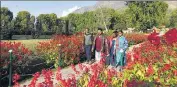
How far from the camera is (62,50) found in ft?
61.0

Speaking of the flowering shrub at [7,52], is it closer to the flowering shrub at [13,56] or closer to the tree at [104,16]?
the flowering shrub at [13,56]

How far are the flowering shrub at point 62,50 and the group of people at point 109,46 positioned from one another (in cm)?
121

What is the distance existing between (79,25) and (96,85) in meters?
111

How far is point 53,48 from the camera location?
19.1m

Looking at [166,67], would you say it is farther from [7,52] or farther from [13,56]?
[7,52]

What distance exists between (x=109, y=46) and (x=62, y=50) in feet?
9.19

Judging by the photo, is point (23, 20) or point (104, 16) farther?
point (23, 20)

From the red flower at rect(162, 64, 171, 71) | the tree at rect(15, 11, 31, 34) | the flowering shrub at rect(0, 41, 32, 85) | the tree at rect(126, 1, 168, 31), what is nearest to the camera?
the red flower at rect(162, 64, 171, 71)

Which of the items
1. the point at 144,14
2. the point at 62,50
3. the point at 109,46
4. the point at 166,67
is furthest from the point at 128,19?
the point at 166,67

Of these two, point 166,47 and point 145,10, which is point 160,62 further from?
point 145,10

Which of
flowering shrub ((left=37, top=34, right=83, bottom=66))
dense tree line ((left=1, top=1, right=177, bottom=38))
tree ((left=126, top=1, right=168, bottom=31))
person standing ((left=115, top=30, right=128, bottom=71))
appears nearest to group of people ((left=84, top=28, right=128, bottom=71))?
person standing ((left=115, top=30, right=128, bottom=71))

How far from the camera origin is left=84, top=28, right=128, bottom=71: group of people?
13594 millimetres

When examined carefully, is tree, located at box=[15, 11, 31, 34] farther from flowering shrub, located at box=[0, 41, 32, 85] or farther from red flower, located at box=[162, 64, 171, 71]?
red flower, located at box=[162, 64, 171, 71]

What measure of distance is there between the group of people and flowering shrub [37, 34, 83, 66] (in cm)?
121
